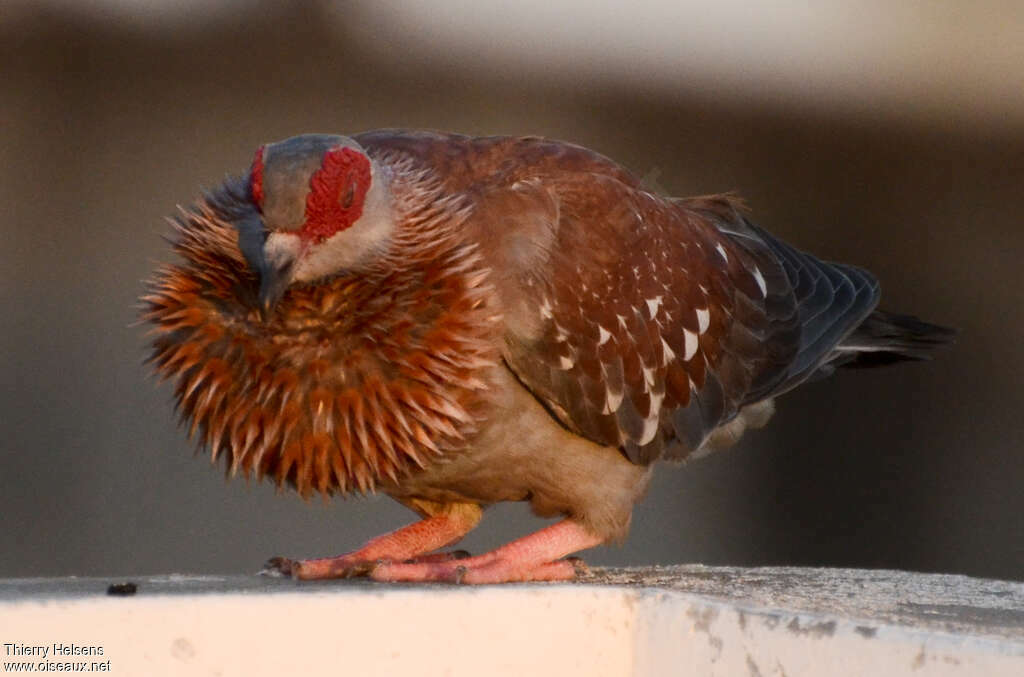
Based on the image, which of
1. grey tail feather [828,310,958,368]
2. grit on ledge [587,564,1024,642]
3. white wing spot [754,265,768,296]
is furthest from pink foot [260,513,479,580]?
grey tail feather [828,310,958,368]

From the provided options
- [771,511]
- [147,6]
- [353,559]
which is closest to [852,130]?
[771,511]

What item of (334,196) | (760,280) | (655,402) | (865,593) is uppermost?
(334,196)

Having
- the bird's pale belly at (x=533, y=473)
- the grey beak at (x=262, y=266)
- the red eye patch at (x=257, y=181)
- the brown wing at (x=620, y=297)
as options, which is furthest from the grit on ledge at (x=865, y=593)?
the red eye patch at (x=257, y=181)

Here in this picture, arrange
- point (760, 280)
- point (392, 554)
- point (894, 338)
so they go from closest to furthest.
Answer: point (392, 554) → point (760, 280) → point (894, 338)

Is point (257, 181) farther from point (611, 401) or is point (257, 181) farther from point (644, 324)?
point (644, 324)

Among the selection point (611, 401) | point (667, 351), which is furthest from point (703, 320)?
point (611, 401)

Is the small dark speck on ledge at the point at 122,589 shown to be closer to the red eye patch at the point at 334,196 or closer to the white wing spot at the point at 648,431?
the red eye patch at the point at 334,196
